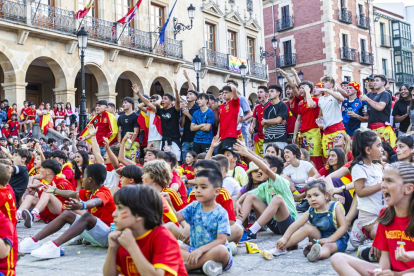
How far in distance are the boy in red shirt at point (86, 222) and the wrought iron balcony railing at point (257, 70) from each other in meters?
24.6

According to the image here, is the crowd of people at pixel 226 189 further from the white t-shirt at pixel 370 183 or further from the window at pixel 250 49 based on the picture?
the window at pixel 250 49

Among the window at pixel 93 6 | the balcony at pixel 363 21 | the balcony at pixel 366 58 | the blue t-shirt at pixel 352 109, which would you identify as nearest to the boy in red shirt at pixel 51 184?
the blue t-shirt at pixel 352 109

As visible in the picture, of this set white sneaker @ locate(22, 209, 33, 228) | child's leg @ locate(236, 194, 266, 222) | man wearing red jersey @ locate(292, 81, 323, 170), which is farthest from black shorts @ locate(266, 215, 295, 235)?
white sneaker @ locate(22, 209, 33, 228)

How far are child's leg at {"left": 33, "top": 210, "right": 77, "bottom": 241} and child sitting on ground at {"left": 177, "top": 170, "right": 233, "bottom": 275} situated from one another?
1784 mm

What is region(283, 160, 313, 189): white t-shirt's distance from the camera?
7555 mm

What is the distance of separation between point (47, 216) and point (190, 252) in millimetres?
4076

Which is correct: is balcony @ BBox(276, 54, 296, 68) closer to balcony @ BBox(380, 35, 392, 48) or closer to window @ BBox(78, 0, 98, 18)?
balcony @ BBox(380, 35, 392, 48)

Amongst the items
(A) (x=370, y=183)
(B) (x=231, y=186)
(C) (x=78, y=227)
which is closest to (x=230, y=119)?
(B) (x=231, y=186)

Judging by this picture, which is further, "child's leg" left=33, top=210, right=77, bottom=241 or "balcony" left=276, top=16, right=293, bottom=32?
"balcony" left=276, top=16, right=293, bottom=32

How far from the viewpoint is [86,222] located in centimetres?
524

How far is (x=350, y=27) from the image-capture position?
36719 millimetres

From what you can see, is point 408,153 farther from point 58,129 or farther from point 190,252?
point 58,129

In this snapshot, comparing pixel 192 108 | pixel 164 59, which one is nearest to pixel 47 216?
pixel 192 108

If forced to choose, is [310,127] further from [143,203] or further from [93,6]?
[93,6]
